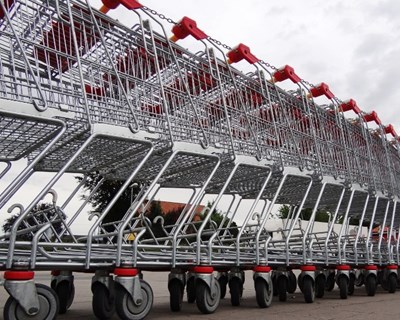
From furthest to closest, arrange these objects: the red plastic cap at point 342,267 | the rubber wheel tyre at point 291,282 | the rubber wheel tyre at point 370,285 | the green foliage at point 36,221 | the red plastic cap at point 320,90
Answer: the red plastic cap at point 320,90 → the rubber wheel tyre at point 370,285 → the rubber wheel tyre at point 291,282 → the red plastic cap at point 342,267 → the green foliage at point 36,221

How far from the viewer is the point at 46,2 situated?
18.9ft

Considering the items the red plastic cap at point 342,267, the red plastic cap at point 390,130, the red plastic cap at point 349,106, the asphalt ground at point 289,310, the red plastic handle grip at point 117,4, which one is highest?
the red plastic handle grip at point 117,4

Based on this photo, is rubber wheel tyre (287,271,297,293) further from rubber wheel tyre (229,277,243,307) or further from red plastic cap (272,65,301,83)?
red plastic cap (272,65,301,83)

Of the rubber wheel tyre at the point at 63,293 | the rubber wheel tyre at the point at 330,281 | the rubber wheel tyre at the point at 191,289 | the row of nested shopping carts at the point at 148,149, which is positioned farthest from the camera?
the rubber wheel tyre at the point at 330,281

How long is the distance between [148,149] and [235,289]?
265 cm

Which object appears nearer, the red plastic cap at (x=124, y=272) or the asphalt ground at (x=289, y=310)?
the red plastic cap at (x=124, y=272)

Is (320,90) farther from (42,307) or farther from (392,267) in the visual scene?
(42,307)

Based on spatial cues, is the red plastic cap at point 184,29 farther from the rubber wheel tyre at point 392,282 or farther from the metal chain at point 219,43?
the rubber wheel tyre at point 392,282

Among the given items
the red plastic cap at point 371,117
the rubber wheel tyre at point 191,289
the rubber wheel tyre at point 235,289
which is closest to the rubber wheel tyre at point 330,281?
the rubber wheel tyre at point 235,289

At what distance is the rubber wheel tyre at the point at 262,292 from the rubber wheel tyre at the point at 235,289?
1.13 ft

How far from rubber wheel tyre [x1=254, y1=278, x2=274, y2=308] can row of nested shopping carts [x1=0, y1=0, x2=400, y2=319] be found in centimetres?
2

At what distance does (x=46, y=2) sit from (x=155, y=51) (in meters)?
1.44

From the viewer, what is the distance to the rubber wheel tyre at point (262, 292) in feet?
23.2

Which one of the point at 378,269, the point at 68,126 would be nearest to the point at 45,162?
the point at 68,126
